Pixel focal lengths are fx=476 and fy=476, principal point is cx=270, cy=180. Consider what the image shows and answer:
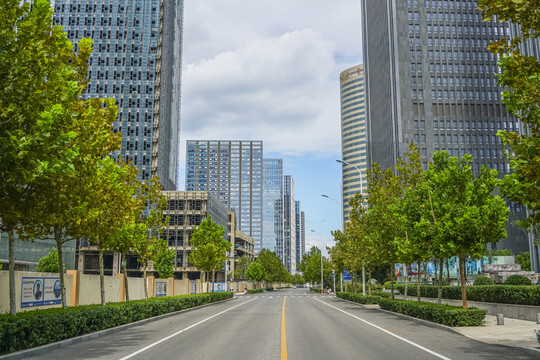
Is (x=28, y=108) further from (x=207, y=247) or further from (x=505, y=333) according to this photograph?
(x=207, y=247)

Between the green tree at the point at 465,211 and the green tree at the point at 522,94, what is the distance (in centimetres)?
902

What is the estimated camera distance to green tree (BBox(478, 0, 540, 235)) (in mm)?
9281

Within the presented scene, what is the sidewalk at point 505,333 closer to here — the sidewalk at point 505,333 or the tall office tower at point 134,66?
the sidewalk at point 505,333

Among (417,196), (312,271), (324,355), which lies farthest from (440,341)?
(312,271)

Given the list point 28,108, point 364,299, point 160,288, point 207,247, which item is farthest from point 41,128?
point 207,247

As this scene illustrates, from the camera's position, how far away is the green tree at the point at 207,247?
45.5 m

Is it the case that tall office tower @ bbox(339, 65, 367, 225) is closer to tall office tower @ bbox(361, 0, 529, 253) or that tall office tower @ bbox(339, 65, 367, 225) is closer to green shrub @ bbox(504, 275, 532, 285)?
tall office tower @ bbox(361, 0, 529, 253)

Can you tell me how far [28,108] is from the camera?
36.3 feet

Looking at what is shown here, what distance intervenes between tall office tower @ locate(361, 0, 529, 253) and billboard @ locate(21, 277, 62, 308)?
9466cm

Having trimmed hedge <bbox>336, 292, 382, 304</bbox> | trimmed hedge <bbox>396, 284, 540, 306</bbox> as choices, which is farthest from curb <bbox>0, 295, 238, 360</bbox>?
trimmed hedge <bbox>336, 292, 382, 304</bbox>

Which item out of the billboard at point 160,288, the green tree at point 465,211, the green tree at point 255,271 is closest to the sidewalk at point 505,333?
the green tree at point 465,211

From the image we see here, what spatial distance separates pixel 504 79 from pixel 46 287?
18.0m

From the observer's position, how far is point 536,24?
30.6ft

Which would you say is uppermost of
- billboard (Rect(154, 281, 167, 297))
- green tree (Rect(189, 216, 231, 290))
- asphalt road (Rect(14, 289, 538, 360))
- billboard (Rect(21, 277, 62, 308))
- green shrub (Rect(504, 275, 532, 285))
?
green tree (Rect(189, 216, 231, 290))
